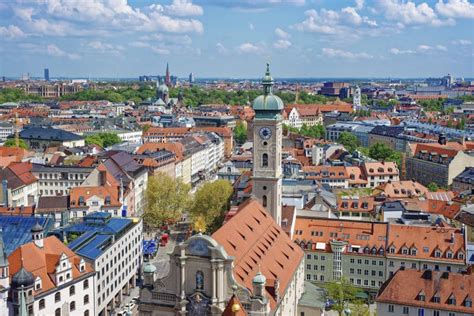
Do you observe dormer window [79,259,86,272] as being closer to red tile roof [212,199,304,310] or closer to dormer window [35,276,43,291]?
dormer window [35,276,43,291]

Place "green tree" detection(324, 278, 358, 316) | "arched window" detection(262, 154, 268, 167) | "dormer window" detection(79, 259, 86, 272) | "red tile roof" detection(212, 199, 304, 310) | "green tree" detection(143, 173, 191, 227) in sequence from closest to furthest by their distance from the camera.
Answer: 1. "red tile roof" detection(212, 199, 304, 310)
2. "dormer window" detection(79, 259, 86, 272)
3. "green tree" detection(324, 278, 358, 316)
4. "arched window" detection(262, 154, 268, 167)
5. "green tree" detection(143, 173, 191, 227)

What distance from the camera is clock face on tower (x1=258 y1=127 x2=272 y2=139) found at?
7856cm

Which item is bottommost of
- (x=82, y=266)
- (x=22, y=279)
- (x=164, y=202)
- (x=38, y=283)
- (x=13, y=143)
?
(x=164, y=202)

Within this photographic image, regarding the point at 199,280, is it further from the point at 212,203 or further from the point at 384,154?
the point at 384,154

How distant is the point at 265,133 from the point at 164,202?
44.0 metres

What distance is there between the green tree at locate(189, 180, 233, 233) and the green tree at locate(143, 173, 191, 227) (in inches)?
175

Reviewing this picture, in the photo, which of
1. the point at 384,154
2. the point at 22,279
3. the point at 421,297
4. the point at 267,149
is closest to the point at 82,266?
the point at 22,279

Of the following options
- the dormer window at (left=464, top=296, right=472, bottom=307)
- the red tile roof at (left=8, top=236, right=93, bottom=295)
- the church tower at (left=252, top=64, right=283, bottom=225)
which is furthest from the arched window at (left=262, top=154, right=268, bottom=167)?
the dormer window at (left=464, top=296, right=472, bottom=307)

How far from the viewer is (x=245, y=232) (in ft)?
214

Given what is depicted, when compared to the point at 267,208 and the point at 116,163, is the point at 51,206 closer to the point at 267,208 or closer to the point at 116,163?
the point at 116,163

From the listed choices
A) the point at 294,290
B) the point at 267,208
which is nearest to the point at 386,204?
the point at 267,208

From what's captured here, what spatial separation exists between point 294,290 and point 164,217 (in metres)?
49.3

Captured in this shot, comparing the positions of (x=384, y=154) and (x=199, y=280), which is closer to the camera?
(x=199, y=280)

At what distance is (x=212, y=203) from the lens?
112 metres
